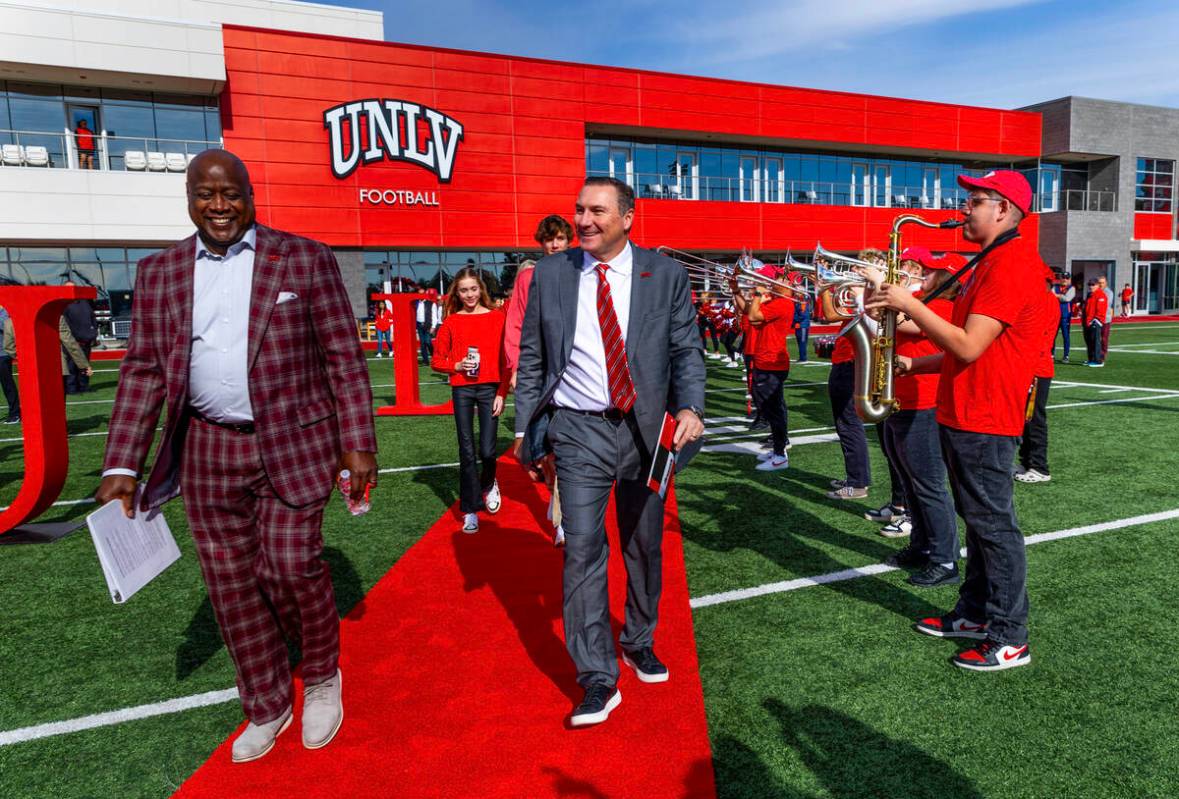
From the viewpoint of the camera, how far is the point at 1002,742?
2879 millimetres

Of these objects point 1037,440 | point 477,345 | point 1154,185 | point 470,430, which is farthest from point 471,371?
point 1154,185

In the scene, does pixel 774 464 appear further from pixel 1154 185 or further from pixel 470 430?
pixel 1154 185

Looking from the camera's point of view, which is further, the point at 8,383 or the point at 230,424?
the point at 8,383

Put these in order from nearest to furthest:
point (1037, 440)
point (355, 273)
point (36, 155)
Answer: point (1037, 440)
point (36, 155)
point (355, 273)

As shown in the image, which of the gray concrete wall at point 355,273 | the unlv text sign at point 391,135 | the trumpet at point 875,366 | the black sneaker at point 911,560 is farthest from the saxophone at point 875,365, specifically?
the unlv text sign at point 391,135

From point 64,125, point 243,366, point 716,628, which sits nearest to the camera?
point 243,366

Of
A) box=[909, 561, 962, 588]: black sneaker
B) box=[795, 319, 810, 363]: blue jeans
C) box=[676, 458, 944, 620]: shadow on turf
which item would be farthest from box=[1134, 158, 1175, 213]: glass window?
box=[909, 561, 962, 588]: black sneaker

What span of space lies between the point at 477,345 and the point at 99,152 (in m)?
26.3

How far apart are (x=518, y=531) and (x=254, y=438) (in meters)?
3.27

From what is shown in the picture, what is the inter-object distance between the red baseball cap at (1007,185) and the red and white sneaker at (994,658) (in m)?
2.03

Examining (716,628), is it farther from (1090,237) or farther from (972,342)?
(1090,237)

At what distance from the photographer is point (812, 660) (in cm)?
357

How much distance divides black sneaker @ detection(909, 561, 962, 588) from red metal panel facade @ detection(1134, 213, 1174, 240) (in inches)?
1876

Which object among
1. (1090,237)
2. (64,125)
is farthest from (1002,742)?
(1090,237)
